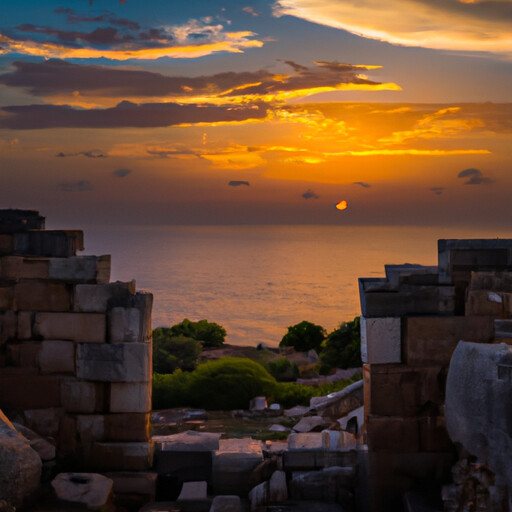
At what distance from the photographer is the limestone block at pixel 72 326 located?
348 inches

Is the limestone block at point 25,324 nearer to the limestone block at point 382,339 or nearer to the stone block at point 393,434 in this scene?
the limestone block at point 382,339

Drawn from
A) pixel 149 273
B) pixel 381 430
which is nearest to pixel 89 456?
pixel 381 430

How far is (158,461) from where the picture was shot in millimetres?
8984

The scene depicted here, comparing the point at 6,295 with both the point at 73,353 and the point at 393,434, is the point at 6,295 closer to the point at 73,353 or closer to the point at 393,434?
the point at 73,353

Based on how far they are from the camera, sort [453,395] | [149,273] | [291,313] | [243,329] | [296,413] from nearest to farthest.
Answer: [453,395] < [296,413] < [243,329] < [291,313] < [149,273]

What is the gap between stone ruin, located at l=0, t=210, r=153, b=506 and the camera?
8.80 meters

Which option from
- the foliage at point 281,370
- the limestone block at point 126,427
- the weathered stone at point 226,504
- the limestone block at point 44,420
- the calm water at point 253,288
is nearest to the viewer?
the weathered stone at point 226,504

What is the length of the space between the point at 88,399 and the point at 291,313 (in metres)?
53.4

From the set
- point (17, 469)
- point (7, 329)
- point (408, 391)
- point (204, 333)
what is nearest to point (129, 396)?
point (7, 329)

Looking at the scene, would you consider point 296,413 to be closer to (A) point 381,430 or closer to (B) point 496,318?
(A) point 381,430

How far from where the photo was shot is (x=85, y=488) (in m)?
8.06

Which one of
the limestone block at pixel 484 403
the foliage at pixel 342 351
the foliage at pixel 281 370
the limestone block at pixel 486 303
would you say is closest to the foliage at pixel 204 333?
the foliage at pixel 342 351

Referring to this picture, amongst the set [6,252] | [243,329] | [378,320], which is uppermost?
[6,252]

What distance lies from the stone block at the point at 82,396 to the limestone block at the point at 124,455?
43 centimetres
